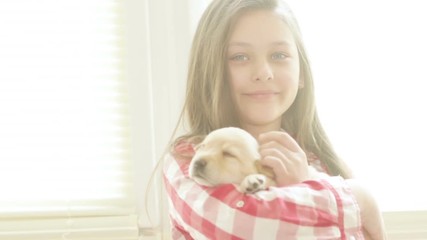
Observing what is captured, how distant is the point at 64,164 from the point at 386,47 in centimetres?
97

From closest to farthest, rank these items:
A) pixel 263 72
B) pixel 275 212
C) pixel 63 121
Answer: pixel 275 212
pixel 263 72
pixel 63 121

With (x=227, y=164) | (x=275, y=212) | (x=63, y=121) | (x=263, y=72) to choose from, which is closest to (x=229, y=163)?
(x=227, y=164)

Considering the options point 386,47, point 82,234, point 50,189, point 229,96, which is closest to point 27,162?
point 50,189

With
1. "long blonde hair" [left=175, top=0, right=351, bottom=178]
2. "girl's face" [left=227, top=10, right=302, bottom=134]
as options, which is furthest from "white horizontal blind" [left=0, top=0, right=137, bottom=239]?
"girl's face" [left=227, top=10, right=302, bottom=134]

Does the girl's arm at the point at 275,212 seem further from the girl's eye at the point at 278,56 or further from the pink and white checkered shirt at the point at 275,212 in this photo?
the girl's eye at the point at 278,56

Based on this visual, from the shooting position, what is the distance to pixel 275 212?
2.90 ft

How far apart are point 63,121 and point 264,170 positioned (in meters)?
0.76

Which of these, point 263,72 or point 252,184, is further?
point 263,72

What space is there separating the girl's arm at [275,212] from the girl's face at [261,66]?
0.24 meters

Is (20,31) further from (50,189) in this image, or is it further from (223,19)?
(223,19)

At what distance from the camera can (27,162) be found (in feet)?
4.98

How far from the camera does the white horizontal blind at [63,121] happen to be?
151 centimetres

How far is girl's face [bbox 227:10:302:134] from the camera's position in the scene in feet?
3.73

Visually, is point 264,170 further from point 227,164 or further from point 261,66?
point 261,66
